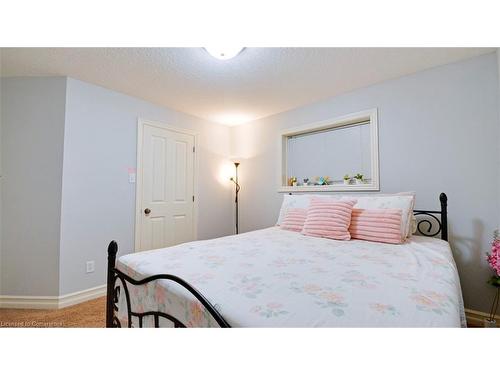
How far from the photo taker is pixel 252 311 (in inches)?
28.7

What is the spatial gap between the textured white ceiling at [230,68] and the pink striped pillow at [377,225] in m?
1.35

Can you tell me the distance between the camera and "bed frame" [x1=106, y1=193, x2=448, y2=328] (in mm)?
769

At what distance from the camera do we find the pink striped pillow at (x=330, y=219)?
1.83 meters

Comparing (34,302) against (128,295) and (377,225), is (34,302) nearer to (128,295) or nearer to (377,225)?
(128,295)

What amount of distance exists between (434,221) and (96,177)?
347 centimetres

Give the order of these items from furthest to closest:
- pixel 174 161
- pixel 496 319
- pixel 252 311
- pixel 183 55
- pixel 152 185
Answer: pixel 174 161 < pixel 152 185 < pixel 183 55 < pixel 496 319 < pixel 252 311

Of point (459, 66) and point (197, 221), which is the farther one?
point (197, 221)

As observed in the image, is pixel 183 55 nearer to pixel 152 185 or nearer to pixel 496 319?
pixel 152 185

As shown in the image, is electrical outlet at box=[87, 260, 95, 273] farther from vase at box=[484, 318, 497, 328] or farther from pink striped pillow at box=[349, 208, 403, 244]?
vase at box=[484, 318, 497, 328]

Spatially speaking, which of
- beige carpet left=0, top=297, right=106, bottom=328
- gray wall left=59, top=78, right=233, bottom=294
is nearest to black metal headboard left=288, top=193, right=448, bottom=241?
beige carpet left=0, top=297, right=106, bottom=328

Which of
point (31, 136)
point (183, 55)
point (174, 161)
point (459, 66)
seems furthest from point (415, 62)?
point (31, 136)

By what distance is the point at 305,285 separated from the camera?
0.94m
